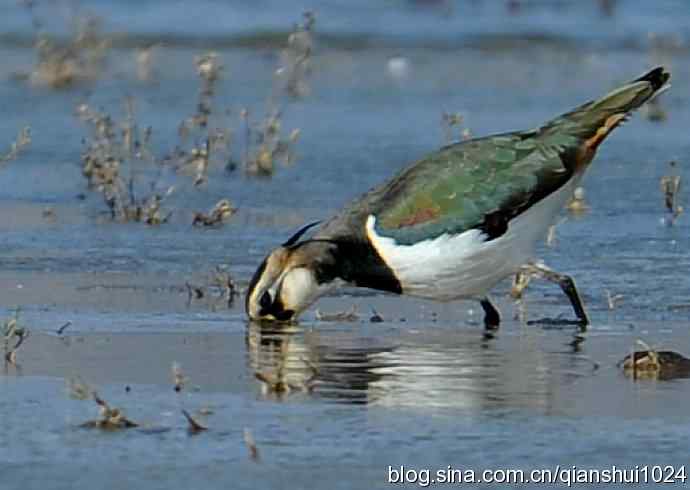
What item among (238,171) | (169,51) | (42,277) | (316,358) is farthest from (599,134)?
(169,51)

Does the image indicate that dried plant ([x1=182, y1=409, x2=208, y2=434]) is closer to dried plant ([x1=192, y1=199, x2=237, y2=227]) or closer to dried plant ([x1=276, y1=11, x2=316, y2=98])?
dried plant ([x1=192, y1=199, x2=237, y2=227])

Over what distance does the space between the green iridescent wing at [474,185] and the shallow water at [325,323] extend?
358mm

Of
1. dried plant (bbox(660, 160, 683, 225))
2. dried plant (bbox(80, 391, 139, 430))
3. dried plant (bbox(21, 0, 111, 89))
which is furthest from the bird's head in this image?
dried plant (bbox(21, 0, 111, 89))

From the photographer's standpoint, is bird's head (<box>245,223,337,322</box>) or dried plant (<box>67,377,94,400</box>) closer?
dried plant (<box>67,377,94,400</box>)

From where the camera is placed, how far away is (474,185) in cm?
784

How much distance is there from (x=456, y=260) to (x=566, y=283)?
49 centimetres

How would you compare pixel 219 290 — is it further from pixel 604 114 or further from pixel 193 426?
pixel 193 426

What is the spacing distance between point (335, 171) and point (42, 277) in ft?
9.45

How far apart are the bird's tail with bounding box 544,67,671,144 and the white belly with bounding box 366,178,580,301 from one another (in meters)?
0.43

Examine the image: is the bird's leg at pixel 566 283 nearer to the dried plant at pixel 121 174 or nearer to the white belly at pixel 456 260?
the white belly at pixel 456 260

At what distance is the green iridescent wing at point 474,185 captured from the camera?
303 inches

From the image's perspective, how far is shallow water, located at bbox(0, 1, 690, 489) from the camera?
19.1 ft

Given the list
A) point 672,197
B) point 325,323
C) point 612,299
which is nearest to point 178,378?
point 325,323

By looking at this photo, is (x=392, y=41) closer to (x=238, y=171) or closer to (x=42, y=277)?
(x=238, y=171)
